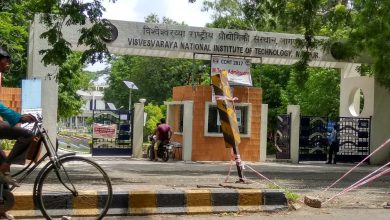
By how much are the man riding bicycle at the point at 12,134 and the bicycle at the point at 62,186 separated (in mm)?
92

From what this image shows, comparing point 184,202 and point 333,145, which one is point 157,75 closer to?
point 333,145

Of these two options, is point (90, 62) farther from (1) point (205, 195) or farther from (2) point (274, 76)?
(2) point (274, 76)

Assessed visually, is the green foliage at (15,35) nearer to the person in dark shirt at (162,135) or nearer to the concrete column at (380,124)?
the person in dark shirt at (162,135)

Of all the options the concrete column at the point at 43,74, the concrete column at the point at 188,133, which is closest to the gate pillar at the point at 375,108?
the concrete column at the point at 188,133

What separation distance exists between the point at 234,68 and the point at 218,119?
2.02 meters

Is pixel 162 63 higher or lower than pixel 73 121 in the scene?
higher

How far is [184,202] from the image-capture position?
8.09m

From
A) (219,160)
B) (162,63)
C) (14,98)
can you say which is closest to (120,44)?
(14,98)

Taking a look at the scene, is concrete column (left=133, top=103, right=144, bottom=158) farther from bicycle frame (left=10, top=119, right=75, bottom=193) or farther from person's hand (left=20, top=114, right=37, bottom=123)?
person's hand (left=20, top=114, right=37, bottom=123)

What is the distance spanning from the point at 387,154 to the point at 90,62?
13947 mm

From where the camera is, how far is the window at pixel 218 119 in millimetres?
21328

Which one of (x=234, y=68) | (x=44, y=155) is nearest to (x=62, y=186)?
(x=44, y=155)

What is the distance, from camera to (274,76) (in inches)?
1623

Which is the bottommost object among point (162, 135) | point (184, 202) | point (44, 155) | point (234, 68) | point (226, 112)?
point (184, 202)
